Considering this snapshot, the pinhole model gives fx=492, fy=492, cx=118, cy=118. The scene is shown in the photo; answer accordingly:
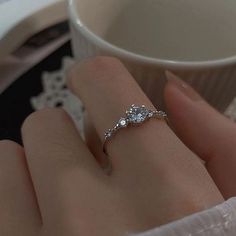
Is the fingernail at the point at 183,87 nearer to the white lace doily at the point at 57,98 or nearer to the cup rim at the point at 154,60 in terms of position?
the cup rim at the point at 154,60

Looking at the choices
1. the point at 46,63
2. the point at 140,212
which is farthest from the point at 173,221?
the point at 46,63

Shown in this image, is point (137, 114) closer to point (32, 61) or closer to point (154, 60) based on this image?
point (154, 60)

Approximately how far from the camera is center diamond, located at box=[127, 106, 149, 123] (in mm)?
278

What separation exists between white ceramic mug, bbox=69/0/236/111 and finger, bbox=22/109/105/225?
0.16 ft

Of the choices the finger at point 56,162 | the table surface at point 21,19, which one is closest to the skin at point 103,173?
the finger at point 56,162

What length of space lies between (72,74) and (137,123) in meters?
0.06

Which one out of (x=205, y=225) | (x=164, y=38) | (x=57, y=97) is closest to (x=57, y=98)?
(x=57, y=97)

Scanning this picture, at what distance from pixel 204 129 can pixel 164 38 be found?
5.1 inches

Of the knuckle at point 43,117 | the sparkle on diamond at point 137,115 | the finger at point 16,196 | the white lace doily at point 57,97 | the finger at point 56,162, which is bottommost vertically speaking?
the white lace doily at point 57,97

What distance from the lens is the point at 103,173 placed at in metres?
0.29

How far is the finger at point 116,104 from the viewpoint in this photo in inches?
10.9

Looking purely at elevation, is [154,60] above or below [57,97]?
above

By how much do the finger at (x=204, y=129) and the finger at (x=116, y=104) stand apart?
20mm

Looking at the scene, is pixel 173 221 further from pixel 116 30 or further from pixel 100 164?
pixel 116 30
